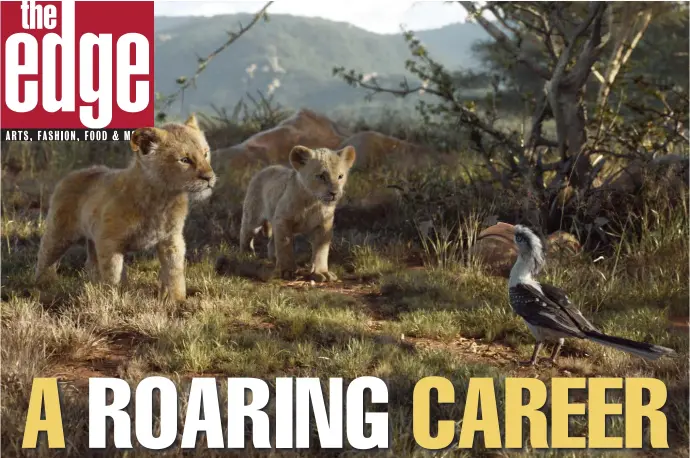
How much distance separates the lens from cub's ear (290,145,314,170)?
7516 mm

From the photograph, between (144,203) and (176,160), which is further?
(144,203)

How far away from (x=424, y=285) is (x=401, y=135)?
10198mm

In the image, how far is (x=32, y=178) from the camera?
12.0 metres

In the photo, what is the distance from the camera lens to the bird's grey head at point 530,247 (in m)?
4.57

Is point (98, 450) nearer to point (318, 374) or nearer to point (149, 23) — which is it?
point (318, 374)

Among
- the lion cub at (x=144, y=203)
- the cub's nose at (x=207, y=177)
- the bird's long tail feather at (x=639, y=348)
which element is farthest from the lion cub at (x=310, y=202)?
the bird's long tail feather at (x=639, y=348)

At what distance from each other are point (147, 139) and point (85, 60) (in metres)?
2.16

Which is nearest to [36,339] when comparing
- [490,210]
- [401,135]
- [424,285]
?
[424,285]

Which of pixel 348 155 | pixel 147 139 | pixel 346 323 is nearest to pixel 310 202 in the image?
pixel 348 155

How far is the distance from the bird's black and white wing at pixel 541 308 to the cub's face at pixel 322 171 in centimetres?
300

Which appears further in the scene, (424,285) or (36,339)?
(424,285)

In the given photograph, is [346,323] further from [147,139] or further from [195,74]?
[195,74]

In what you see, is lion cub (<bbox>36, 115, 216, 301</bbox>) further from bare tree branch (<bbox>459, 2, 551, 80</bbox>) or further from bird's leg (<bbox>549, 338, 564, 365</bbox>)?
bare tree branch (<bbox>459, 2, 551, 80</bbox>)

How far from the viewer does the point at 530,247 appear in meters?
4.61
